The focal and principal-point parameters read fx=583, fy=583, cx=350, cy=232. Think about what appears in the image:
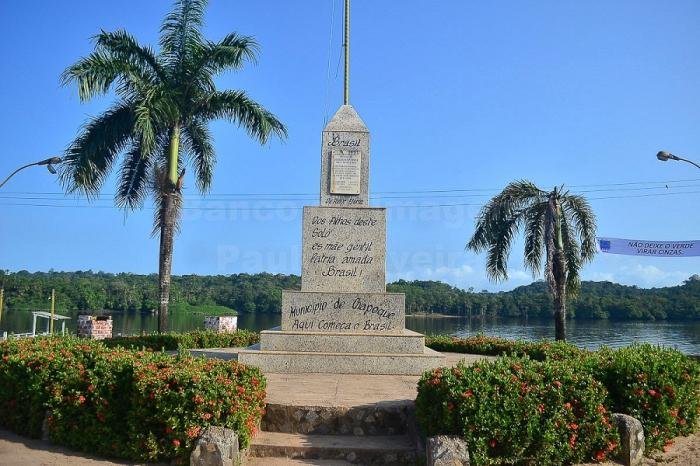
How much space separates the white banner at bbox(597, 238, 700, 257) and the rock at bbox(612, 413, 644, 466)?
51.2 feet

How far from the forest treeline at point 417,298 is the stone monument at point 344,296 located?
27674mm

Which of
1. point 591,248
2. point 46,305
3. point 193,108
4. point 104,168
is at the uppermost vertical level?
point 193,108

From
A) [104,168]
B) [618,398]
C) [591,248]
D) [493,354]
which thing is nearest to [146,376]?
[618,398]

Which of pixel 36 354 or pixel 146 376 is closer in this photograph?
pixel 146 376

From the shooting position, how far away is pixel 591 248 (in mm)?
18344

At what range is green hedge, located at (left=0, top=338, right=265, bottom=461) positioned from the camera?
551 cm

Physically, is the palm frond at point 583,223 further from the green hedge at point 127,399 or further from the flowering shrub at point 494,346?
the green hedge at point 127,399

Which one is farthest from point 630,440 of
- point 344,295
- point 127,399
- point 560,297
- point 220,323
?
point 220,323

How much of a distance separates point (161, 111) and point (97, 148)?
2.20 meters

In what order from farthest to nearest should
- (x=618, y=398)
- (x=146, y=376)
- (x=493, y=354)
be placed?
(x=493, y=354)
(x=618, y=398)
(x=146, y=376)

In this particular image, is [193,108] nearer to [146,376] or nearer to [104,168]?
[104,168]

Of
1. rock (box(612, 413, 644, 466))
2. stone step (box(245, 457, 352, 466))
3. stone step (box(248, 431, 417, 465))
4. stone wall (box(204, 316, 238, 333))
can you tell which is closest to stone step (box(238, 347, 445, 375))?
stone step (box(248, 431, 417, 465))

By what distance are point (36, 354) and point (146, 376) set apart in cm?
212

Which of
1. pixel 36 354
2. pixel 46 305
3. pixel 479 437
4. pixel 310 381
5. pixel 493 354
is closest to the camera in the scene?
pixel 479 437
